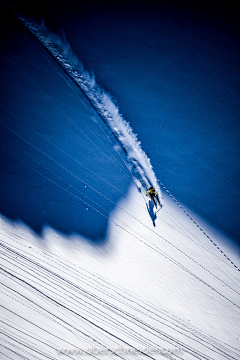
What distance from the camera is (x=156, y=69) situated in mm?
3725

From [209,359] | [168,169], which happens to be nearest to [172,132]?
[168,169]

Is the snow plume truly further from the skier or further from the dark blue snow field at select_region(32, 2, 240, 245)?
the skier

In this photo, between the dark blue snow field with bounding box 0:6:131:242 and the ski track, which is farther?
the dark blue snow field with bounding box 0:6:131:242

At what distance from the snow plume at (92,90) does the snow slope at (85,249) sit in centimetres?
14

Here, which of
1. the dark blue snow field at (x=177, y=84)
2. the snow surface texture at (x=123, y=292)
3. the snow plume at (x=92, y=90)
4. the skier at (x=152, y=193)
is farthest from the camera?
the snow plume at (x=92, y=90)

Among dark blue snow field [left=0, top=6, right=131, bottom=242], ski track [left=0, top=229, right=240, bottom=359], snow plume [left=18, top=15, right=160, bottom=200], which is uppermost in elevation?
snow plume [left=18, top=15, right=160, bottom=200]

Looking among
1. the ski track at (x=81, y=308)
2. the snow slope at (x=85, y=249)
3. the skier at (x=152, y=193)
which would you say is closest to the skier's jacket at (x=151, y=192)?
the skier at (x=152, y=193)

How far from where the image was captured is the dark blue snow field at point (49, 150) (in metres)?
3.58

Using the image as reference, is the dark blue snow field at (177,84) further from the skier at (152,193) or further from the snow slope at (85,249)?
the snow slope at (85,249)

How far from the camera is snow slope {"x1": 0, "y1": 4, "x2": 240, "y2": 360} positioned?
322cm

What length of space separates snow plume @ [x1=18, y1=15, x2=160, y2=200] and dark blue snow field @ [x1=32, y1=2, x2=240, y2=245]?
0.13 metres

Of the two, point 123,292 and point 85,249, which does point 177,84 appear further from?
point 123,292

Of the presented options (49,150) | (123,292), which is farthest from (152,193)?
(49,150)

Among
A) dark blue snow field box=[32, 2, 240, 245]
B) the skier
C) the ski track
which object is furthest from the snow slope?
dark blue snow field box=[32, 2, 240, 245]
